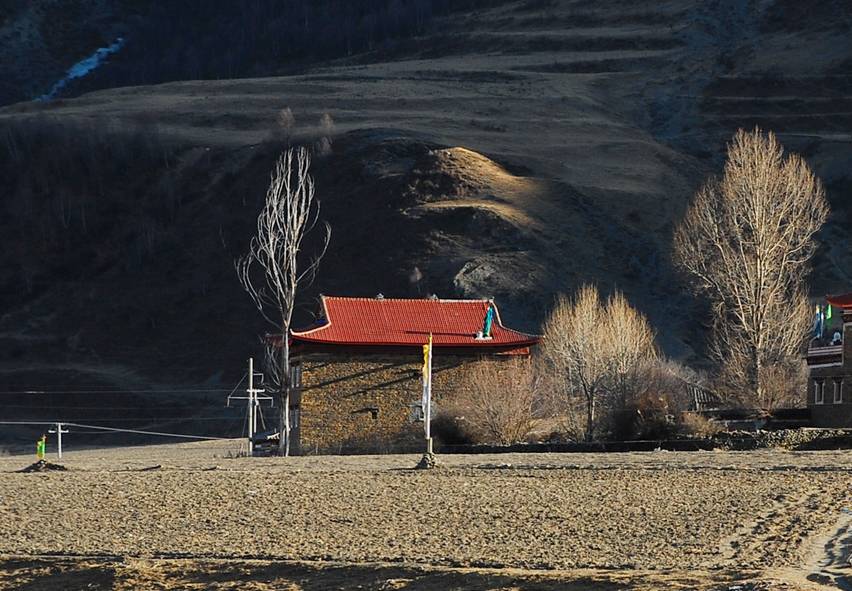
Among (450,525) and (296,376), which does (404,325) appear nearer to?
(296,376)

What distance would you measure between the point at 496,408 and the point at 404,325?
27.4ft

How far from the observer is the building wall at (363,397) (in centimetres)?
6062

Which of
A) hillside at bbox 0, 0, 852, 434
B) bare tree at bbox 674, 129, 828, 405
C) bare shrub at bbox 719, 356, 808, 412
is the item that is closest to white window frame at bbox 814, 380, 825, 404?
bare shrub at bbox 719, 356, 808, 412

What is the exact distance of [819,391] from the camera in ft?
187

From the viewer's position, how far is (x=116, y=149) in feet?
464

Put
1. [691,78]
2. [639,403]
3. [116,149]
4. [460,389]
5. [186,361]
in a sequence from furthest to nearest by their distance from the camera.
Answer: [691,78]
[116,149]
[186,361]
[460,389]
[639,403]

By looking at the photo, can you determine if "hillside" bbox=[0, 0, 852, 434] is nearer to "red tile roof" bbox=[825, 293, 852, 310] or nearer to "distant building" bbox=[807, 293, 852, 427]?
"distant building" bbox=[807, 293, 852, 427]

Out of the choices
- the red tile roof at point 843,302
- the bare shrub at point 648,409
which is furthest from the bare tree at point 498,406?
the red tile roof at point 843,302

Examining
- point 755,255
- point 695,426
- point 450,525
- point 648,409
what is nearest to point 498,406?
point 648,409

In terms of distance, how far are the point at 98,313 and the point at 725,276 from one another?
6085 centimetres

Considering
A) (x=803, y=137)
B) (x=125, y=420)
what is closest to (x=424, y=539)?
(x=125, y=420)

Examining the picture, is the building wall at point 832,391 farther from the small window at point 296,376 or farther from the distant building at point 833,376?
the small window at point 296,376

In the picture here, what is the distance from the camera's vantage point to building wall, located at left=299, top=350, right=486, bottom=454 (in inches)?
2387

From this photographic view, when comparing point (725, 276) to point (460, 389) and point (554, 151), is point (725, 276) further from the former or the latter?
point (554, 151)
